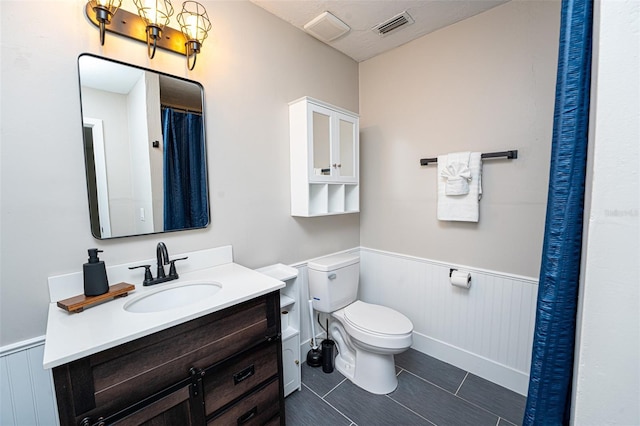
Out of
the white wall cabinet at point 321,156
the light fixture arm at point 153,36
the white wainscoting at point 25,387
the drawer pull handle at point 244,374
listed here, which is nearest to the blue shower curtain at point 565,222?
the drawer pull handle at point 244,374

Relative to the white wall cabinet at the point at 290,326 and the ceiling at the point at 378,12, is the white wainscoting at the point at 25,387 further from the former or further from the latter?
the ceiling at the point at 378,12

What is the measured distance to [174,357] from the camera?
101cm

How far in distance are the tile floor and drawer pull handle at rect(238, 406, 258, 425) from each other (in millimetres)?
410

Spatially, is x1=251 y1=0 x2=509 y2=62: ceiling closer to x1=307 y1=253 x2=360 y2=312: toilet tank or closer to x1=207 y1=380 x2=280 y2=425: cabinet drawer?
x1=307 y1=253 x2=360 y2=312: toilet tank

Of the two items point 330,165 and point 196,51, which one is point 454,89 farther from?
point 196,51

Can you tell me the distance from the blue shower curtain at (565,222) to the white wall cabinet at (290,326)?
128 centimetres

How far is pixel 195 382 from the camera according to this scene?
3.47ft

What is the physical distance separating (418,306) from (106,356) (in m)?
2.07

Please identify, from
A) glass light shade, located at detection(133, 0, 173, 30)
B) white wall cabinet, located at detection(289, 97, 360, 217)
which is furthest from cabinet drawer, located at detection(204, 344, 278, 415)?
glass light shade, located at detection(133, 0, 173, 30)

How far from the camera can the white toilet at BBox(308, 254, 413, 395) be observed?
67.6 inches

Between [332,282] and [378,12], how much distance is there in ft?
6.23

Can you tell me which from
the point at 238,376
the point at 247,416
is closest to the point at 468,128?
the point at 238,376

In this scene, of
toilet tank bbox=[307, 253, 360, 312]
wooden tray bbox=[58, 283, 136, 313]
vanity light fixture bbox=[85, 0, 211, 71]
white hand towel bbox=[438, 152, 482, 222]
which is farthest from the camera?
toilet tank bbox=[307, 253, 360, 312]

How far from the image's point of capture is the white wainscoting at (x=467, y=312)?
5.77 ft
